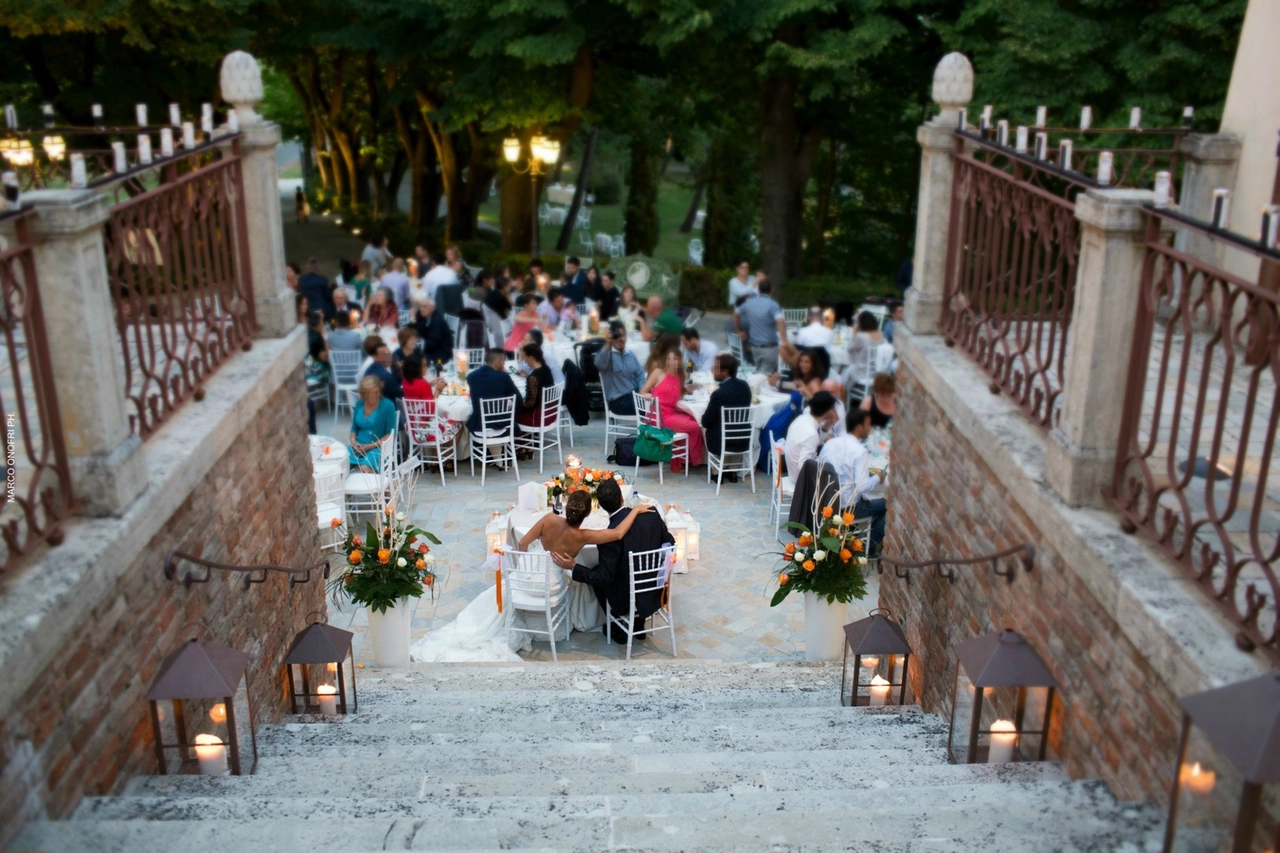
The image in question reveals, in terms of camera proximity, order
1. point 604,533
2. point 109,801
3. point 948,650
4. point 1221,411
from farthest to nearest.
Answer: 1. point 604,533
2. point 948,650
3. point 109,801
4. point 1221,411

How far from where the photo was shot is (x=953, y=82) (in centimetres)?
641

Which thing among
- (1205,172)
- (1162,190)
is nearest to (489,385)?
(1205,172)

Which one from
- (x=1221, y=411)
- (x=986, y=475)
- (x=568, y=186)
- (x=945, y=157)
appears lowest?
(x=568, y=186)

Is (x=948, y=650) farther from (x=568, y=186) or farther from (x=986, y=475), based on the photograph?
(x=568, y=186)

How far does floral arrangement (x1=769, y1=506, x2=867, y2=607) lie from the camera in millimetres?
7720

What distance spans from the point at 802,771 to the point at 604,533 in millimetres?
3860

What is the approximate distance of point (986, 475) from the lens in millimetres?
5586

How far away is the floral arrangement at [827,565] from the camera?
25.3ft

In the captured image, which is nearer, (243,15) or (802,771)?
(802,771)

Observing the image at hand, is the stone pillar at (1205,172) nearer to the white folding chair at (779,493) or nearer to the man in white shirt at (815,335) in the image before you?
the white folding chair at (779,493)

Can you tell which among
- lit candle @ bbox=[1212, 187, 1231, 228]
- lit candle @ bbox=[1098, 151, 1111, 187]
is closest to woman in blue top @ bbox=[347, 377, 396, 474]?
lit candle @ bbox=[1098, 151, 1111, 187]

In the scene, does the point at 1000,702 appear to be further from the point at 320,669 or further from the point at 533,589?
the point at 533,589

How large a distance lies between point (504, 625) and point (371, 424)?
2.89 metres

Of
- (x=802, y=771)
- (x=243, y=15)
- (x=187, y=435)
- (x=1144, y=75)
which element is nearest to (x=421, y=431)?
(x=187, y=435)
